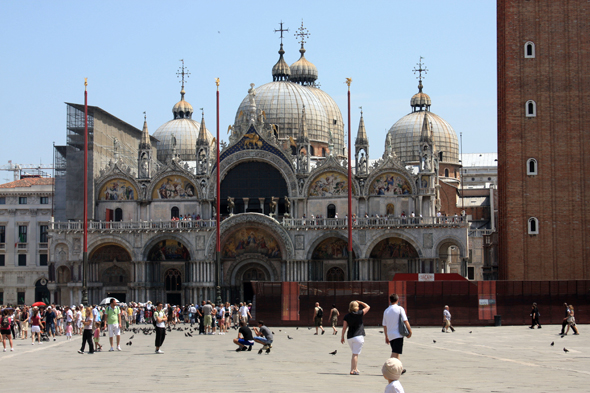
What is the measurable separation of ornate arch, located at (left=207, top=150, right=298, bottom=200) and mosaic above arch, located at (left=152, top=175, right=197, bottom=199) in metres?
1.78

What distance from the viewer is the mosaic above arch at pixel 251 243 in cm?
6322

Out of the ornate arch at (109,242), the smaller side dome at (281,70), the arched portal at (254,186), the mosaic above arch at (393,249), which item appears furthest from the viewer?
the smaller side dome at (281,70)

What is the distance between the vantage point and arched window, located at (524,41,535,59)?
53438 millimetres

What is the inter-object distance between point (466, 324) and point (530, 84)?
16.9 m

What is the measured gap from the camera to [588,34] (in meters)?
53.1

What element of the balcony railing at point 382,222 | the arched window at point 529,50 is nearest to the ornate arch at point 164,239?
the balcony railing at point 382,222

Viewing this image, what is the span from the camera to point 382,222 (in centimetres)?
6112

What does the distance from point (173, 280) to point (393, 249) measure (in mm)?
15835

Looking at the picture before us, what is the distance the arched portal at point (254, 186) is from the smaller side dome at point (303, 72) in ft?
68.4

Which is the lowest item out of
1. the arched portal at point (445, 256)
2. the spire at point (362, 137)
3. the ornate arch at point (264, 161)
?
the arched portal at point (445, 256)

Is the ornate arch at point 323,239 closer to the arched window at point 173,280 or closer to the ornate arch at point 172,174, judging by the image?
the ornate arch at point 172,174

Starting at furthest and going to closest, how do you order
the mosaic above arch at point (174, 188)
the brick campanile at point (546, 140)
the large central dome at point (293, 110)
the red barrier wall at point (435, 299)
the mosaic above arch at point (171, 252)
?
1. the large central dome at point (293, 110)
2. the mosaic above arch at point (174, 188)
3. the mosaic above arch at point (171, 252)
4. the brick campanile at point (546, 140)
5. the red barrier wall at point (435, 299)

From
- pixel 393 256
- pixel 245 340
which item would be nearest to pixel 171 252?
pixel 393 256

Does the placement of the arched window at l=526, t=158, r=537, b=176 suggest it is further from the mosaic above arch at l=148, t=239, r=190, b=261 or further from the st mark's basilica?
the mosaic above arch at l=148, t=239, r=190, b=261
